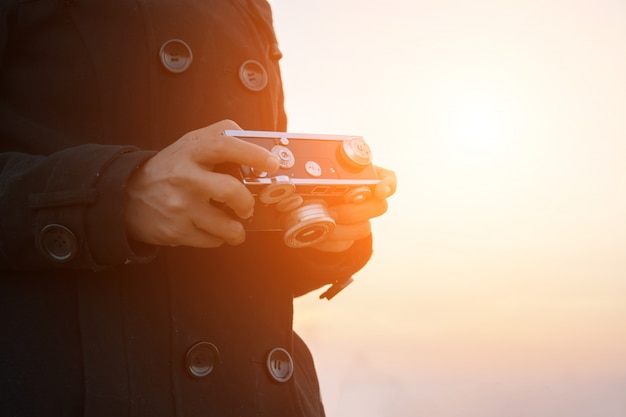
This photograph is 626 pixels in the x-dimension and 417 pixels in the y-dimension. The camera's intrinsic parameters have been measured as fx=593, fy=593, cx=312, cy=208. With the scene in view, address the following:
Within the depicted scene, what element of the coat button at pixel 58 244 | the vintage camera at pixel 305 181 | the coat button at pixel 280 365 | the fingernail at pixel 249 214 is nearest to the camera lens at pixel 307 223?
the vintage camera at pixel 305 181

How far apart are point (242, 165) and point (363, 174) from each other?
27cm

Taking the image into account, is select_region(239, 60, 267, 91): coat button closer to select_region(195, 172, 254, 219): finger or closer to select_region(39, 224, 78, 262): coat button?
select_region(195, 172, 254, 219): finger

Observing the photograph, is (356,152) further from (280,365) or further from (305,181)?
(280,365)

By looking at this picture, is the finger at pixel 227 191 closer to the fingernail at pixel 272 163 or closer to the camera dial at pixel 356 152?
the fingernail at pixel 272 163

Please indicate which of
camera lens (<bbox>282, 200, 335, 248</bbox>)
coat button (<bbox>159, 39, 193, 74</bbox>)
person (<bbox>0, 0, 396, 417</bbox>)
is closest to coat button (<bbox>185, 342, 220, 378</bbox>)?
A: person (<bbox>0, 0, 396, 417</bbox>)

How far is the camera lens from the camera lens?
995 mm

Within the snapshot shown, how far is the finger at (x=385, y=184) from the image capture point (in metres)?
1.10

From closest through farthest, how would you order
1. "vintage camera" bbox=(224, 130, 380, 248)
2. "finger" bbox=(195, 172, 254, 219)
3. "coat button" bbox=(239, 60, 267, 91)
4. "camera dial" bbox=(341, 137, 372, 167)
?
"finger" bbox=(195, 172, 254, 219), "vintage camera" bbox=(224, 130, 380, 248), "camera dial" bbox=(341, 137, 372, 167), "coat button" bbox=(239, 60, 267, 91)

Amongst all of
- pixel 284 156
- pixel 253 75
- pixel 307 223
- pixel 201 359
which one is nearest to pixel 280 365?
pixel 201 359

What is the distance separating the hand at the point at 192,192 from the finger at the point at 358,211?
244 millimetres

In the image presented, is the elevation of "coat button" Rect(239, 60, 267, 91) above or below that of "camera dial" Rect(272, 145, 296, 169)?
above

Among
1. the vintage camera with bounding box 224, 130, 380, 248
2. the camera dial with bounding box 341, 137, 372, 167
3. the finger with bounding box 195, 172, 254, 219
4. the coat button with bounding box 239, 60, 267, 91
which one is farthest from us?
the coat button with bounding box 239, 60, 267, 91

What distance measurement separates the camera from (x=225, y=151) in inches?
32.8

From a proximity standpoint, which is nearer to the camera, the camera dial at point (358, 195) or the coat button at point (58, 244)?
the coat button at point (58, 244)
